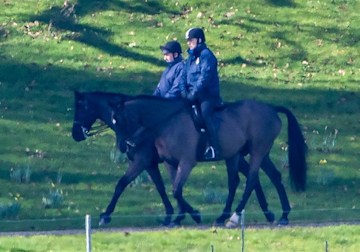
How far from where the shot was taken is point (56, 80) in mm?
33125

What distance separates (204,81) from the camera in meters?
19.1

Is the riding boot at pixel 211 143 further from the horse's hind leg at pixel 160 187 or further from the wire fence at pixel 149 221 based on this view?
the wire fence at pixel 149 221

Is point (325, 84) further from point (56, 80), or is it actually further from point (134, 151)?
point (134, 151)

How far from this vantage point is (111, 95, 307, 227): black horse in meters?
19.3

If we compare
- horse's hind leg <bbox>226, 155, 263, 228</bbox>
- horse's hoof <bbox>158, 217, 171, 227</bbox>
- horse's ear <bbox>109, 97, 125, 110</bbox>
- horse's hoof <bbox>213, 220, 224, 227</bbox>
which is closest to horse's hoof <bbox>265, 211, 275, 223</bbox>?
horse's hind leg <bbox>226, 155, 263, 228</bbox>

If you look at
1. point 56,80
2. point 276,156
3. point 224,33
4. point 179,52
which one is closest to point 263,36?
point 224,33

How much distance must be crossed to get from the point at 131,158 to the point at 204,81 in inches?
60.4

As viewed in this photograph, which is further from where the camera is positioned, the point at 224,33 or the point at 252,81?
the point at 224,33

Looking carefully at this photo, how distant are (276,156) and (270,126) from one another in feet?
20.6

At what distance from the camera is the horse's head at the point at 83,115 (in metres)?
19.8

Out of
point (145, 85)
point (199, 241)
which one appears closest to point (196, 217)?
point (199, 241)

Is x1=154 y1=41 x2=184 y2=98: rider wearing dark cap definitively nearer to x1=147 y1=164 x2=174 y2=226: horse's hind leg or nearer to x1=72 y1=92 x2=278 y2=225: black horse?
x1=72 y1=92 x2=278 y2=225: black horse

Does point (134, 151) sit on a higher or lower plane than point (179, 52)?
lower

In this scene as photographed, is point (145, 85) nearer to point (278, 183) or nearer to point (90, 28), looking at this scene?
point (90, 28)
